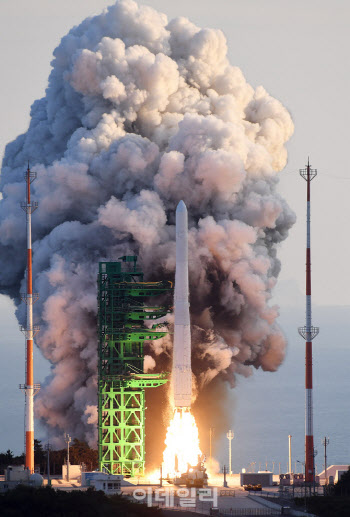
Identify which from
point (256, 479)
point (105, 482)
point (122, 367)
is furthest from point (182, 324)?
point (105, 482)

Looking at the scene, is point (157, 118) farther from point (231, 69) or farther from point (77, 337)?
point (77, 337)

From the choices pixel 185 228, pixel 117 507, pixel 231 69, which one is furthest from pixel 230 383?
pixel 117 507

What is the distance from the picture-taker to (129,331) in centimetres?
11075

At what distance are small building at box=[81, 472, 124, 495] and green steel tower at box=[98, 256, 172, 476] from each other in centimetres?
819

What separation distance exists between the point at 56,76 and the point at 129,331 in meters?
25.9

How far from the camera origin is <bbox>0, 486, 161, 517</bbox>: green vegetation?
279ft

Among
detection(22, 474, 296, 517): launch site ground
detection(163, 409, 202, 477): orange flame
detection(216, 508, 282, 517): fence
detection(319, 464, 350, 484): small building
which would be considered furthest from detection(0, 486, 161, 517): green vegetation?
detection(319, 464, 350, 484): small building

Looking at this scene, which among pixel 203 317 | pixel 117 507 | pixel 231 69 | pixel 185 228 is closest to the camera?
pixel 117 507

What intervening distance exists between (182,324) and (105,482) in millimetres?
13391

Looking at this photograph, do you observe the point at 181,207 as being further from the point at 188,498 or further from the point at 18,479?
the point at 18,479

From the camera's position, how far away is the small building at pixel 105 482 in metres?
99.4

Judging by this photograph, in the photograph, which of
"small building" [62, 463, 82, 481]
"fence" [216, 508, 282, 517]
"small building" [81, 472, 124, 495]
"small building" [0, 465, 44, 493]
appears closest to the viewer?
"fence" [216, 508, 282, 517]

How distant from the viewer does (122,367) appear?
11144 cm

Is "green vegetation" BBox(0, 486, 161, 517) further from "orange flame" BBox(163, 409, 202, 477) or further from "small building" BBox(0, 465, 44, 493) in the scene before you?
"orange flame" BBox(163, 409, 202, 477)
